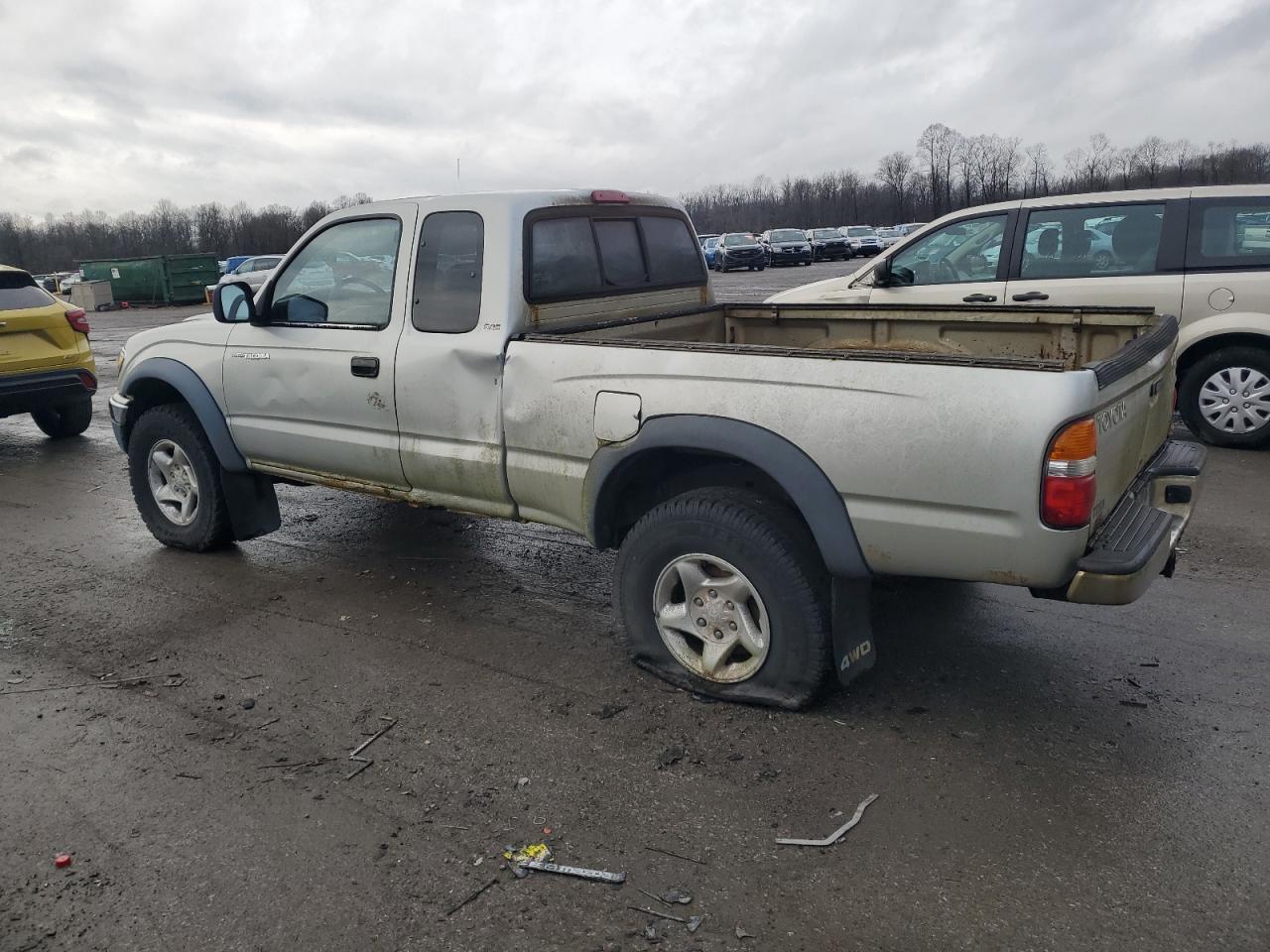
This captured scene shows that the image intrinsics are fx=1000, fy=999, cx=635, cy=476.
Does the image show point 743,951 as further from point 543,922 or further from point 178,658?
point 178,658

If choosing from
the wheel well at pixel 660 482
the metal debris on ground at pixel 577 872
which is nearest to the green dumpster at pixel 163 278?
the wheel well at pixel 660 482

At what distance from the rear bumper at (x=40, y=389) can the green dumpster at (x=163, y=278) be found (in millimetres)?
27275

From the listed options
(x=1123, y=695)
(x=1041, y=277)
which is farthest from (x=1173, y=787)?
(x=1041, y=277)

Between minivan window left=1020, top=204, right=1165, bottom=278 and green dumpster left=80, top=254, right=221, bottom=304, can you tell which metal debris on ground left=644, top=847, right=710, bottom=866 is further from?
green dumpster left=80, top=254, right=221, bottom=304

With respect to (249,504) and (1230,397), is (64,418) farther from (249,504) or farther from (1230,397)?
(1230,397)

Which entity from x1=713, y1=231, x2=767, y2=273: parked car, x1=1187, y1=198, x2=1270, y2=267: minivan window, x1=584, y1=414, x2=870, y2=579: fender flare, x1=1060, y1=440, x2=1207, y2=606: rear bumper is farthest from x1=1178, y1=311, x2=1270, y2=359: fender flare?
x1=713, y1=231, x2=767, y2=273: parked car

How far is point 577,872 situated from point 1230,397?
6724 millimetres

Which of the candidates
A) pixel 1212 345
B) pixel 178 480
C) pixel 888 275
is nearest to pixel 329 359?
pixel 178 480

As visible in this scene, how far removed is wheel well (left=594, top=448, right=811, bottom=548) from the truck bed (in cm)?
47

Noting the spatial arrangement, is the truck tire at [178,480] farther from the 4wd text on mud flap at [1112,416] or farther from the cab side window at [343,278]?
the 4wd text on mud flap at [1112,416]

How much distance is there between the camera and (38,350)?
8.88 m

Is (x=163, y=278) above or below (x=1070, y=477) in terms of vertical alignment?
above

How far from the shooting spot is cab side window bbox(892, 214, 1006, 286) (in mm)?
7789

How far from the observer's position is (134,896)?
2.77 m
